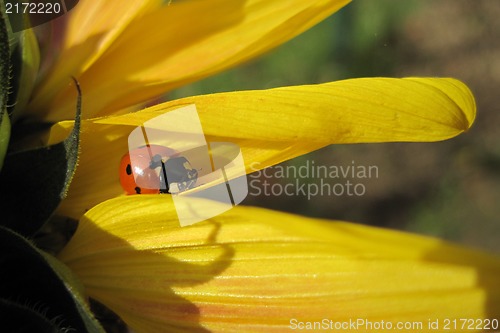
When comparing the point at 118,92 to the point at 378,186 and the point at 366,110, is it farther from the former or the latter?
the point at 378,186

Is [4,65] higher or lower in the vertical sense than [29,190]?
higher

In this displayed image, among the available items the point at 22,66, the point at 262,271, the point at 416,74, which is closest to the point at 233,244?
the point at 262,271

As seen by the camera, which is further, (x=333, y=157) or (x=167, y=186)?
(x=333, y=157)

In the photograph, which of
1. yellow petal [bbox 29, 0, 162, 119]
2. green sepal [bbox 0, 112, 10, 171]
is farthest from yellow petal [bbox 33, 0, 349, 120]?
green sepal [bbox 0, 112, 10, 171]

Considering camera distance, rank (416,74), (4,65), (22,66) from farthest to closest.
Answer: (416,74) < (22,66) < (4,65)

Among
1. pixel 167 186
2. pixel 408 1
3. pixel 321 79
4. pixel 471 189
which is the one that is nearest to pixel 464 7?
pixel 408 1

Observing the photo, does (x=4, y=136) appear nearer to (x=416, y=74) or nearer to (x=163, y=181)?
(x=163, y=181)

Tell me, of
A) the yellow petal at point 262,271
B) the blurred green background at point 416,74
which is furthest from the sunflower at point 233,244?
the blurred green background at point 416,74

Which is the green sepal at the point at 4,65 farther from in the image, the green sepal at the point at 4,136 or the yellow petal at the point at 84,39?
the yellow petal at the point at 84,39
